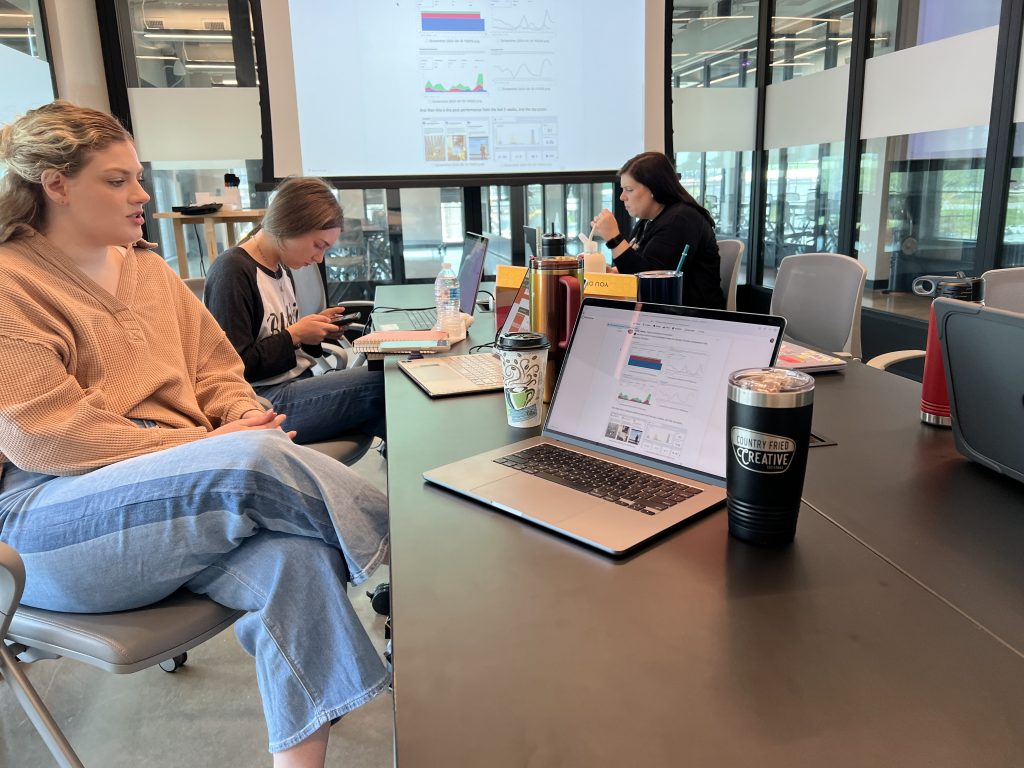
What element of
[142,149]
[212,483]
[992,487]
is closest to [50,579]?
[212,483]

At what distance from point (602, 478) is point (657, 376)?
0.55ft

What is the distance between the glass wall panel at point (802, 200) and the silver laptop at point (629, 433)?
3.87m

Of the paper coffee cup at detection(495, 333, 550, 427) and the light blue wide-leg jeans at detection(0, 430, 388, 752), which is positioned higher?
the paper coffee cup at detection(495, 333, 550, 427)

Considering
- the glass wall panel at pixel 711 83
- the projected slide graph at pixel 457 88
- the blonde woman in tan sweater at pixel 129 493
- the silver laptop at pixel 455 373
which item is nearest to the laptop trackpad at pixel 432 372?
the silver laptop at pixel 455 373

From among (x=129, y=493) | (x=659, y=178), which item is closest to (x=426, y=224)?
(x=659, y=178)

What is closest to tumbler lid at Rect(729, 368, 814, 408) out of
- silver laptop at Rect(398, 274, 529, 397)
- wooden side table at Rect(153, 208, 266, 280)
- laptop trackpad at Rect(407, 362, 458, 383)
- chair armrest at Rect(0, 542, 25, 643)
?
silver laptop at Rect(398, 274, 529, 397)

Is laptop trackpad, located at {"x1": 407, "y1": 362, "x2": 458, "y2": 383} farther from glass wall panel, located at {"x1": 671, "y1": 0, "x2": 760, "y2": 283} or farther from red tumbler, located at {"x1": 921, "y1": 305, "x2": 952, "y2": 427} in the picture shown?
glass wall panel, located at {"x1": 671, "y1": 0, "x2": 760, "y2": 283}

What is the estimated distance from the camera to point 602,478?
3.05 ft

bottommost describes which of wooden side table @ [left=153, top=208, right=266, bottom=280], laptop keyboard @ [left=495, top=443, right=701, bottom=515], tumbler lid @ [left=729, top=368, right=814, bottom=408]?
laptop keyboard @ [left=495, top=443, right=701, bottom=515]

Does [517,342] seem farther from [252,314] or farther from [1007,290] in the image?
[1007,290]

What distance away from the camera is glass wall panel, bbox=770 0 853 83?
4.16 m

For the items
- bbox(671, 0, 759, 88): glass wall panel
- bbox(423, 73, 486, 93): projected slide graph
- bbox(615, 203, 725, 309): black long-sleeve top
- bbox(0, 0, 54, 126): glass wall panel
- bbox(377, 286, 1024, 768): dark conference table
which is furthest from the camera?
bbox(671, 0, 759, 88): glass wall panel

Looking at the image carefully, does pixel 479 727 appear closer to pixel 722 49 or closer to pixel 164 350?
pixel 164 350

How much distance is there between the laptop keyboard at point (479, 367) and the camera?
1.50 meters
